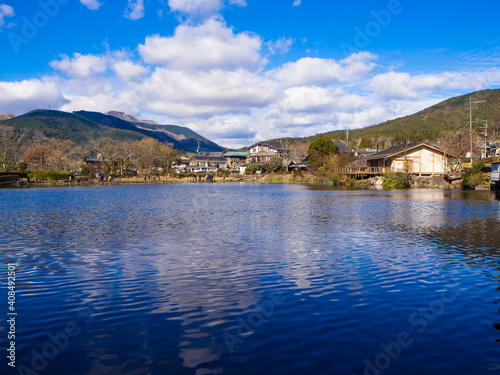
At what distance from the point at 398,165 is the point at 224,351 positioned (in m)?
63.6

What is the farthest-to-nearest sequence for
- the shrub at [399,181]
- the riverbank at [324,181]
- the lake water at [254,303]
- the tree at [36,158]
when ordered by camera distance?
the tree at [36,158]
the shrub at [399,181]
the riverbank at [324,181]
the lake water at [254,303]

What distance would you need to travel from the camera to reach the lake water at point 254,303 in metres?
5.71

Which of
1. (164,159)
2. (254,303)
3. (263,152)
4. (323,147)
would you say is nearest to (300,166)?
(323,147)

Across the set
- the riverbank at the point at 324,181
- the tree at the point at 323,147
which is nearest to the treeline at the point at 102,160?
the riverbank at the point at 324,181

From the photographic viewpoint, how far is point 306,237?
53.1 ft

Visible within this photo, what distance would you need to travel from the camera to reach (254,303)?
26.6 ft

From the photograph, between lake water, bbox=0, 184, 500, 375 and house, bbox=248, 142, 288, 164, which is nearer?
lake water, bbox=0, 184, 500, 375

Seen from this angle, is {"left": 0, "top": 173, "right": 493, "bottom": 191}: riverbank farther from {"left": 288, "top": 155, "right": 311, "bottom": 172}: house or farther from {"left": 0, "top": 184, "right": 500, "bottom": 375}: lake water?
{"left": 0, "top": 184, "right": 500, "bottom": 375}: lake water

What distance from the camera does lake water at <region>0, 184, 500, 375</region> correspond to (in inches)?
225

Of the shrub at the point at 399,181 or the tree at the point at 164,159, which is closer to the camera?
the shrub at the point at 399,181

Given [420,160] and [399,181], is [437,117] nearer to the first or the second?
[420,160]

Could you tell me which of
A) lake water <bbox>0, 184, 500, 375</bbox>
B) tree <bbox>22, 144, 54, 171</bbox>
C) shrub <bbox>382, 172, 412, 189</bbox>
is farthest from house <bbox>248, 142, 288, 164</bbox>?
lake water <bbox>0, 184, 500, 375</bbox>

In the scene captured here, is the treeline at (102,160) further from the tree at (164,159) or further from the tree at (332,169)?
the tree at (332,169)

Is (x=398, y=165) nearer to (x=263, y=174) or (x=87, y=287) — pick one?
(x=263, y=174)
